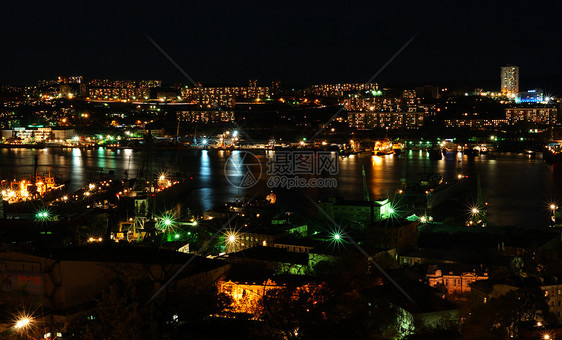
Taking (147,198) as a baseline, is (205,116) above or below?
above

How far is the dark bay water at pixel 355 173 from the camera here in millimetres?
7379

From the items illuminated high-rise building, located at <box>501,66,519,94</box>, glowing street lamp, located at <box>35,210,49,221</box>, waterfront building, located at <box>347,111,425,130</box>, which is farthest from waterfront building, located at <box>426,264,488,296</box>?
illuminated high-rise building, located at <box>501,66,519,94</box>

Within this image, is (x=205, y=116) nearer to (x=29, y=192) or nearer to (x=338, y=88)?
(x=338, y=88)

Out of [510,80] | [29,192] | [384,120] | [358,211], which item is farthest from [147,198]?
[510,80]

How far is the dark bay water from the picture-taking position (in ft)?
24.2

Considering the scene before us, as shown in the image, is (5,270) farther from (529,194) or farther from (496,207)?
(529,194)

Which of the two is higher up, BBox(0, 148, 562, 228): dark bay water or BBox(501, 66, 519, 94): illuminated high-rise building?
BBox(501, 66, 519, 94): illuminated high-rise building

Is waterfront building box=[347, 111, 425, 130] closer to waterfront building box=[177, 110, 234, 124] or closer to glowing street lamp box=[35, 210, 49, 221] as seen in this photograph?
waterfront building box=[177, 110, 234, 124]

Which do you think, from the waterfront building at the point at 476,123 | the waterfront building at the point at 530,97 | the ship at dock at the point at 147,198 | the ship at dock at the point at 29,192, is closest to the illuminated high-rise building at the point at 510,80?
the waterfront building at the point at 530,97

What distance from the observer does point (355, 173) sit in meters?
11.0

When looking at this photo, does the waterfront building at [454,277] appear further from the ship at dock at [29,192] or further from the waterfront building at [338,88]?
the waterfront building at [338,88]

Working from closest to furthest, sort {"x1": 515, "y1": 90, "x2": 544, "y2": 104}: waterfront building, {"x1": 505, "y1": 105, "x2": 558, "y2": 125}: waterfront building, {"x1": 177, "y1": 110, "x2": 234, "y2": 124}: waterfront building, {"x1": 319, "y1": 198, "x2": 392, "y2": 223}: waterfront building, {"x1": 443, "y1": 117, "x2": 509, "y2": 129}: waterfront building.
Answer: {"x1": 319, "y1": 198, "x2": 392, "y2": 223}: waterfront building < {"x1": 443, "y1": 117, "x2": 509, "y2": 129}: waterfront building < {"x1": 505, "y1": 105, "x2": 558, "y2": 125}: waterfront building < {"x1": 515, "y1": 90, "x2": 544, "y2": 104}: waterfront building < {"x1": 177, "y1": 110, "x2": 234, "y2": 124}: waterfront building

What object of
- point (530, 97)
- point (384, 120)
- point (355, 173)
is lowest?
point (355, 173)

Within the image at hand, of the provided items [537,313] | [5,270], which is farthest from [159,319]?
[537,313]
